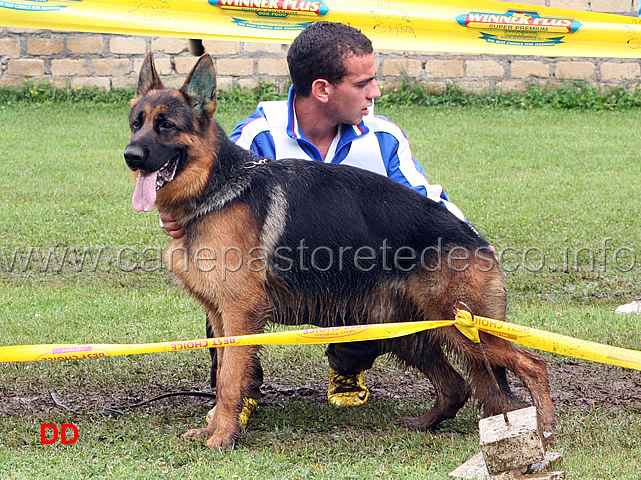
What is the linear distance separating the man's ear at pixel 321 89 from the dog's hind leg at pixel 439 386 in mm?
1468

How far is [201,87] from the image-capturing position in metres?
3.82

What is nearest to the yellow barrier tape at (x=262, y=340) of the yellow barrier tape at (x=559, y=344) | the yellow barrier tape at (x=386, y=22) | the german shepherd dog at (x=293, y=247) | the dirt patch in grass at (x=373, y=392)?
the german shepherd dog at (x=293, y=247)

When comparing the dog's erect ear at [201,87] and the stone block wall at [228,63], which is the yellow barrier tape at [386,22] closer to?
the dog's erect ear at [201,87]

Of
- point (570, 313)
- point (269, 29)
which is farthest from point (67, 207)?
point (570, 313)

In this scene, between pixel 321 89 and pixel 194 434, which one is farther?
pixel 321 89

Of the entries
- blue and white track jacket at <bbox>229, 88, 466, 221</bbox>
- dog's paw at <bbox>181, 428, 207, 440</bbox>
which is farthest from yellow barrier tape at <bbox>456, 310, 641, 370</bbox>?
dog's paw at <bbox>181, 428, 207, 440</bbox>

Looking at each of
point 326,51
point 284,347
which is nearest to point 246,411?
point 284,347

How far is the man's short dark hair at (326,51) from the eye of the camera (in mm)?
4344

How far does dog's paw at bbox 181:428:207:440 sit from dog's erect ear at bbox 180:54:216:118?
63.4 inches

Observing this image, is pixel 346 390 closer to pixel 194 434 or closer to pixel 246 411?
pixel 246 411

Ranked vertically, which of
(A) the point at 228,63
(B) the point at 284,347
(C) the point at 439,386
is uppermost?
(A) the point at 228,63

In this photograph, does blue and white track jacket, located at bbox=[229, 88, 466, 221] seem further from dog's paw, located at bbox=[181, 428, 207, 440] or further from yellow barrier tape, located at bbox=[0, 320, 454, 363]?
dog's paw, located at bbox=[181, 428, 207, 440]

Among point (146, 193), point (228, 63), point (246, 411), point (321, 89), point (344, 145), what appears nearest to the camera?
point (146, 193)

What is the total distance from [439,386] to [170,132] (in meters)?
2.01
